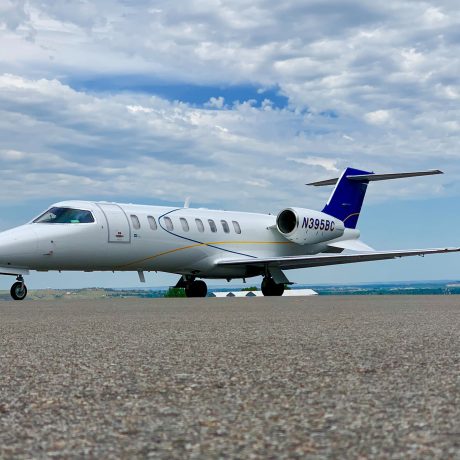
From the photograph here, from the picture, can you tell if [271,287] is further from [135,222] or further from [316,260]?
[135,222]

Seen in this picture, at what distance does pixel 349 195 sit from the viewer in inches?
1085

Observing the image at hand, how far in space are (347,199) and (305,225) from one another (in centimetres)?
302

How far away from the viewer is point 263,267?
24297mm

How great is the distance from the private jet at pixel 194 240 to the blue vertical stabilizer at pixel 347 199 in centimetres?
4

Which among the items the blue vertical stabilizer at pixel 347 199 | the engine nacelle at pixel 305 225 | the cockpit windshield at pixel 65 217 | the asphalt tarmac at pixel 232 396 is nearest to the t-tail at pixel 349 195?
the blue vertical stabilizer at pixel 347 199

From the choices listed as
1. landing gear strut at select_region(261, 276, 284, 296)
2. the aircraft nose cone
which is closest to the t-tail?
landing gear strut at select_region(261, 276, 284, 296)

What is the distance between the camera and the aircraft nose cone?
1806cm

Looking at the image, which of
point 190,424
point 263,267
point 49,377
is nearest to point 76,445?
point 190,424

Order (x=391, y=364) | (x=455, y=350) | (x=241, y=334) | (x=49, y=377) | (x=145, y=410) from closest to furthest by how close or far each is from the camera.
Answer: (x=145, y=410) → (x=49, y=377) → (x=391, y=364) → (x=455, y=350) → (x=241, y=334)

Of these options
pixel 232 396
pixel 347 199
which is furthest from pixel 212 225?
pixel 232 396

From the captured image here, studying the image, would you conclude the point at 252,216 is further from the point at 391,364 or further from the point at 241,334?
the point at 391,364

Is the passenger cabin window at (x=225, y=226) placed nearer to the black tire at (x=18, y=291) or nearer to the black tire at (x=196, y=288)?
the black tire at (x=196, y=288)

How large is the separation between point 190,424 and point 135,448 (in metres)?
0.39

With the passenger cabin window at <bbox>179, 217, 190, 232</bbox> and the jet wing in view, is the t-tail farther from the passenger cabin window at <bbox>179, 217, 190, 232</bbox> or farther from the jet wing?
the passenger cabin window at <bbox>179, 217, 190, 232</bbox>
